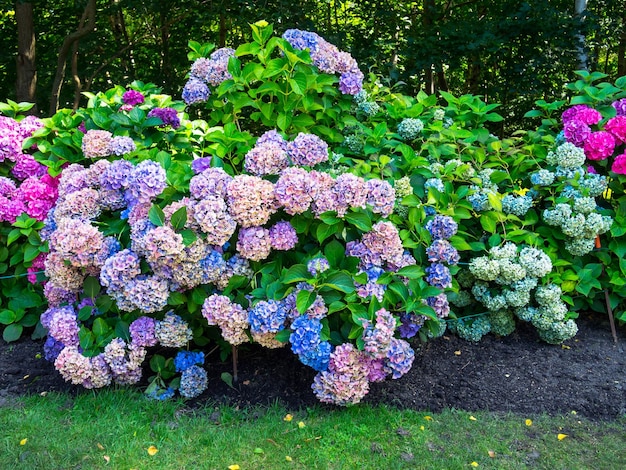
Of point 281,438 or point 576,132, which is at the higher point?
point 576,132

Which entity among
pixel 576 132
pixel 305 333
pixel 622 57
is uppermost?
pixel 622 57

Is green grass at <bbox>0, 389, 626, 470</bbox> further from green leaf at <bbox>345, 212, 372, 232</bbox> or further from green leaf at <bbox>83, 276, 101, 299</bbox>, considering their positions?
green leaf at <bbox>345, 212, 372, 232</bbox>

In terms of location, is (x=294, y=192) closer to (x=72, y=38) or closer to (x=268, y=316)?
(x=268, y=316)

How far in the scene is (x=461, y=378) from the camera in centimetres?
352

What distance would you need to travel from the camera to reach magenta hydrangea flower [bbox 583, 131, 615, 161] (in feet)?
12.7

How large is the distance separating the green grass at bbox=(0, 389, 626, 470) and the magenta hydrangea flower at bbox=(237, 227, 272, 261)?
79cm

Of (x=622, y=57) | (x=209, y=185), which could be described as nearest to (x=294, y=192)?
(x=209, y=185)

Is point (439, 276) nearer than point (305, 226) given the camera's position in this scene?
No

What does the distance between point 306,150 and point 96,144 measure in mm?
1204

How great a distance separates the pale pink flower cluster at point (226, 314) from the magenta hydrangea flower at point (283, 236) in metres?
0.35

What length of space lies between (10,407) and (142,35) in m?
7.05

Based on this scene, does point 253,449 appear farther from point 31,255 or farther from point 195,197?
point 31,255

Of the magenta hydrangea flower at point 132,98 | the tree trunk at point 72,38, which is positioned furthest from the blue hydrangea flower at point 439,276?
the tree trunk at point 72,38

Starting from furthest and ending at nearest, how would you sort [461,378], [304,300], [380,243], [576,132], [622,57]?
[622,57] < [576,132] < [461,378] < [380,243] < [304,300]
